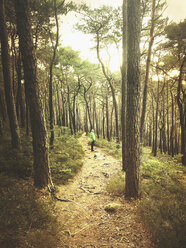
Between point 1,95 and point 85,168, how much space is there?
11472 mm

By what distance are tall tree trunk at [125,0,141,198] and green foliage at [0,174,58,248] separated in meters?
2.83

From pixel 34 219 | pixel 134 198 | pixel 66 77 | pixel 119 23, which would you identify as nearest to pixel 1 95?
pixel 66 77

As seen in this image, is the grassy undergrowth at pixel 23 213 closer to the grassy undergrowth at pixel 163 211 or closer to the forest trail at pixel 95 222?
the forest trail at pixel 95 222

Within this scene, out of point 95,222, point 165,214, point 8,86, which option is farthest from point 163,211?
point 8,86

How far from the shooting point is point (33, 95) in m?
4.36

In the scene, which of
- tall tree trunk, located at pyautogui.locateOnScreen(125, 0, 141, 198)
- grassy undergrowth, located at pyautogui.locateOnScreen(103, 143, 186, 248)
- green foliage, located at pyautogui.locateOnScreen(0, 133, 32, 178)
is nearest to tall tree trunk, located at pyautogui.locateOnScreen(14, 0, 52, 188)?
green foliage, located at pyautogui.locateOnScreen(0, 133, 32, 178)

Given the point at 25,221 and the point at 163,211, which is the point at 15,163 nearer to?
the point at 25,221

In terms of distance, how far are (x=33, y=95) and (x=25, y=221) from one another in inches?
141

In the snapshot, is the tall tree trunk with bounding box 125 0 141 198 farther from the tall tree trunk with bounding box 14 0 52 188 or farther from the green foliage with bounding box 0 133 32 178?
the green foliage with bounding box 0 133 32 178

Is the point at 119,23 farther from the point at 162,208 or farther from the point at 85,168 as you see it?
the point at 162,208

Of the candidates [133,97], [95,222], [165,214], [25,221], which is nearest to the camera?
[25,221]

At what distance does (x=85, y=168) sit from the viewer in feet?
27.8

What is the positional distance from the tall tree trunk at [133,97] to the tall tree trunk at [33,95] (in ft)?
10.1

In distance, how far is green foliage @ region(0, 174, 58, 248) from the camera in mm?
2564
